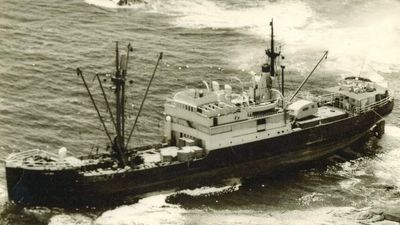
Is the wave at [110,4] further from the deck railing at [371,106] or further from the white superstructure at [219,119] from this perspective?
the white superstructure at [219,119]

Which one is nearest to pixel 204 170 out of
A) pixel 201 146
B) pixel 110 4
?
pixel 201 146

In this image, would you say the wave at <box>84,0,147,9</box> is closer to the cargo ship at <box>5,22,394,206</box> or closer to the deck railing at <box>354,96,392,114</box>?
the cargo ship at <box>5,22,394,206</box>

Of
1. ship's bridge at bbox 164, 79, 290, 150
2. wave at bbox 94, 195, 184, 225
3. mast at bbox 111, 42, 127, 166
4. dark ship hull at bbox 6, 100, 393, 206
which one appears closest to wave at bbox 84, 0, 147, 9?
ship's bridge at bbox 164, 79, 290, 150

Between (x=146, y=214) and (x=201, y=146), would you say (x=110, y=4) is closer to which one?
(x=201, y=146)

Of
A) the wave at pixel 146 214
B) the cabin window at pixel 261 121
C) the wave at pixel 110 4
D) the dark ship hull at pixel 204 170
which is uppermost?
the wave at pixel 110 4

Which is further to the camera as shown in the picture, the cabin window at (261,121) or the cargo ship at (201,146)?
the cabin window at (261,121)

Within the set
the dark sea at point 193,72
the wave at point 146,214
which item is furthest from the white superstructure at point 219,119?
the wave at point 146,214
